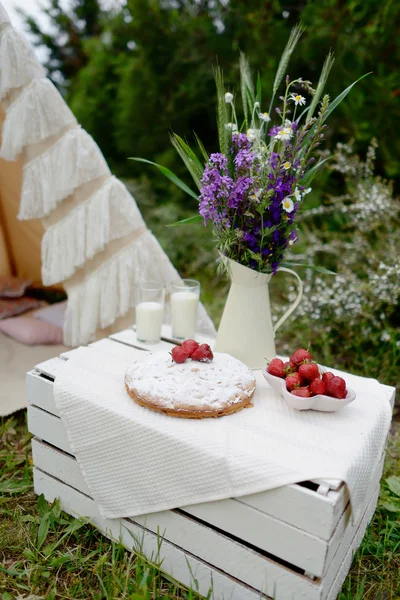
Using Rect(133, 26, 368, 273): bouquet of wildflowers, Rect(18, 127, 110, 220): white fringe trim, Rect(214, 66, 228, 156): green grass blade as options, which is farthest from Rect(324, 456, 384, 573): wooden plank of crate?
Rect(18, 127, 110, 220): white fringe trim

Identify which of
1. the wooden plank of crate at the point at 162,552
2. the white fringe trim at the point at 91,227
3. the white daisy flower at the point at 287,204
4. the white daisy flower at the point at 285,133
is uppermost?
the white daisy flower at the point at 285,133

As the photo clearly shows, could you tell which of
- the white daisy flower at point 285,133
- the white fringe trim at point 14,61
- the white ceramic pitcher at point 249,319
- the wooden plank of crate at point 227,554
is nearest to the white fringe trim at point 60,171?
the white fringe trim at point 14,61

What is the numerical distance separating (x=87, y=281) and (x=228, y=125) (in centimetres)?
116

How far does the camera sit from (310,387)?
4.54 ft

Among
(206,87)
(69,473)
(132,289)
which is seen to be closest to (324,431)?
(69,473)

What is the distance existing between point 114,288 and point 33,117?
79 cm

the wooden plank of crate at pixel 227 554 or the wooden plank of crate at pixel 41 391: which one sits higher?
the wooden plank of crate at pixel 41 391

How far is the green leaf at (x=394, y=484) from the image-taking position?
6.27ft

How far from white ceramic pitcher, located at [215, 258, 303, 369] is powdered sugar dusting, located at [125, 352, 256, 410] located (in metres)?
0.12

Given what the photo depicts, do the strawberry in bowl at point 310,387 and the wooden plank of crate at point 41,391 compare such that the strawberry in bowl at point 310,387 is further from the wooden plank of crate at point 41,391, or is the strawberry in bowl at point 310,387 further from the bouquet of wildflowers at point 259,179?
the wooden plank of crate at point 41,391

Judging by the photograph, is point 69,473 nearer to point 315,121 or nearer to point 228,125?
point 228,125

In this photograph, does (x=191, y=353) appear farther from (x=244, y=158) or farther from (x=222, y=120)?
(x=222, y=120)

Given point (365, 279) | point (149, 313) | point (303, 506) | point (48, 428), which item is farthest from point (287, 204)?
point (365, 279)

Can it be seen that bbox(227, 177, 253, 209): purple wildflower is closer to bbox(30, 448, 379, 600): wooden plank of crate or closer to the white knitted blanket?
the white knitted blanket
